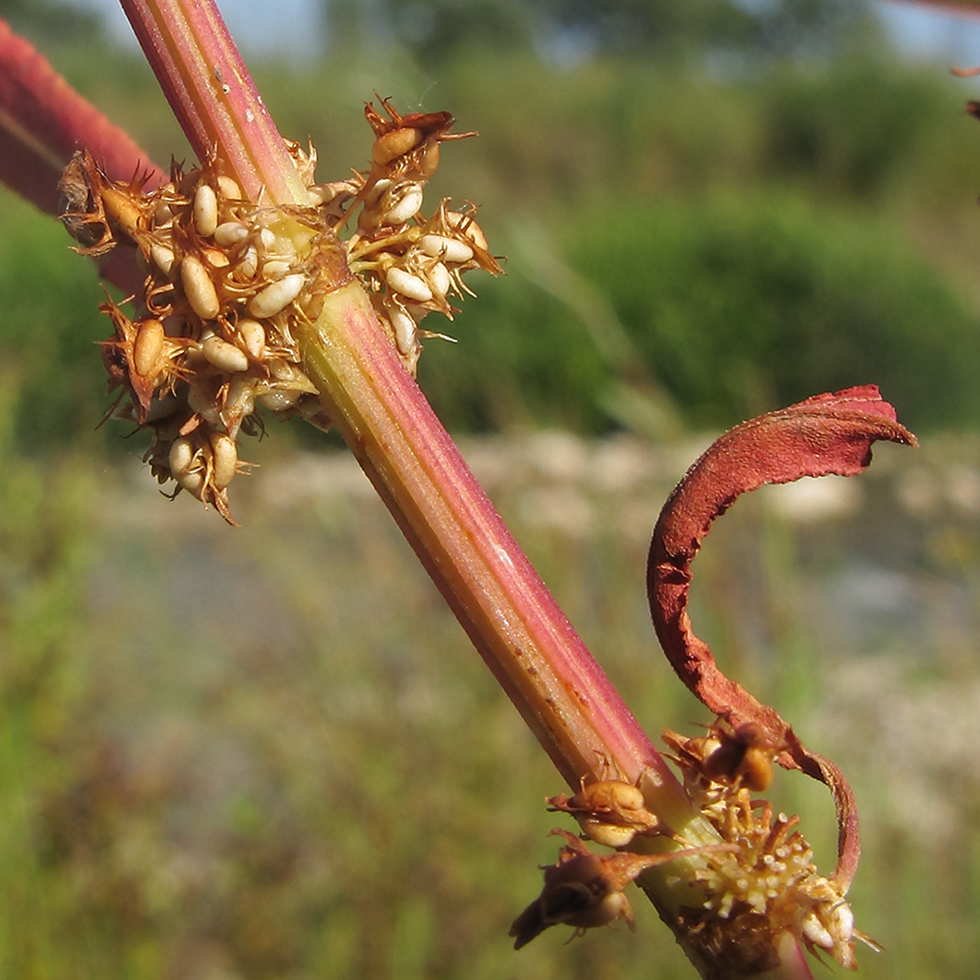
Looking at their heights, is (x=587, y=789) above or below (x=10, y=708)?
below

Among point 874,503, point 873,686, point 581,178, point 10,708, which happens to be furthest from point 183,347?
point 581,178

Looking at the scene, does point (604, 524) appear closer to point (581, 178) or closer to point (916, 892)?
point (916, 892)

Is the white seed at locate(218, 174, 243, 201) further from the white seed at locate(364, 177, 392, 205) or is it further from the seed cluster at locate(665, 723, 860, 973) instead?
the seed cluster at locate(665, 723, 860, 973)

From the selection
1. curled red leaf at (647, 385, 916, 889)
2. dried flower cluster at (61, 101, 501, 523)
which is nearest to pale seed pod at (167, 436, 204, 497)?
dried flower cluster at (61, 101, 501, 523)

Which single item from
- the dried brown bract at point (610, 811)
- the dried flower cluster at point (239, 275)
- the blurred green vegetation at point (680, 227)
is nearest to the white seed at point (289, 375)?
the dried flower cluster at point (239, 275)

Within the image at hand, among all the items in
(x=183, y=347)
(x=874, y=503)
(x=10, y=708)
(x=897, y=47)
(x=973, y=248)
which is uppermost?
(x=897, y=47)
